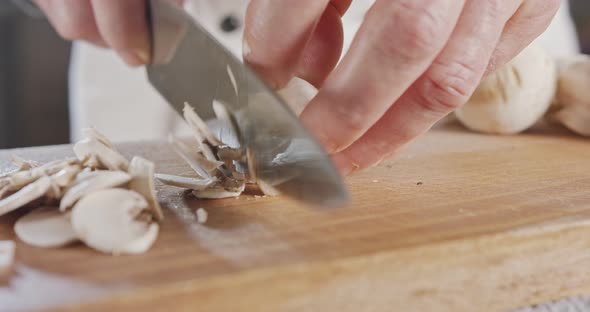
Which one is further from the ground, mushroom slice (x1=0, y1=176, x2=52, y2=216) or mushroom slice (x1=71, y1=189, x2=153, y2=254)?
mushroom slice (x1=71, y1=189, x2=153, y2=254)

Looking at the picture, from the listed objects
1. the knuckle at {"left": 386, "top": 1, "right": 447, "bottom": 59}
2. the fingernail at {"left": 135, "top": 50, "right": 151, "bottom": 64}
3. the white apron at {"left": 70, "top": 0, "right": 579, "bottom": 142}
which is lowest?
the white apron at {"left": 70, "top": 0, "right": 579, "bottom": 142}

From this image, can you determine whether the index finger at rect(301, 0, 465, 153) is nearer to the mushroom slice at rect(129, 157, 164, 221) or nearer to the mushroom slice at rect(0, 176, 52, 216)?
the mushroom slice at rect(129, 157, 164, 221)

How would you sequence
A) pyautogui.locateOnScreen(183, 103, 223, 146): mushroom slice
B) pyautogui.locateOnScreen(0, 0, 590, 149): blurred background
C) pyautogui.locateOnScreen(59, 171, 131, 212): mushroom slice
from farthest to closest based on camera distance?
pyautogui.locateOnScreen(0, 0, 590, 149): blurred background
pyautogui.locateOnScreen(183, 103, 223, 146): mushroom slice
pyautogui.locateOnScreen(59, 171, 131, 212): mushroom slice

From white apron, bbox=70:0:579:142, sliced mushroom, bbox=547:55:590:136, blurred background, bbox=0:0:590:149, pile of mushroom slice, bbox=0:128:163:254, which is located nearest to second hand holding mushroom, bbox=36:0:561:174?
pile of mushroom slice, bbox=0:128:163:254

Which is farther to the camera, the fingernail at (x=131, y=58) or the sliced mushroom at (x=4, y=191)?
the fingernail at (x=131, y=58)

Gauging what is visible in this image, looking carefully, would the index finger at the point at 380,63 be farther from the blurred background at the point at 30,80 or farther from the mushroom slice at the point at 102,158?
the blurred background at the point at 30,80

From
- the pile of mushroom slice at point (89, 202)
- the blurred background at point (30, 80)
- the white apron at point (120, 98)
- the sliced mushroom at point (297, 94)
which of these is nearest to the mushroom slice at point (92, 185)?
the pile of mushroom slice at point (89, 202)

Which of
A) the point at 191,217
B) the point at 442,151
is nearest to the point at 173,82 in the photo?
the point at 191,217
